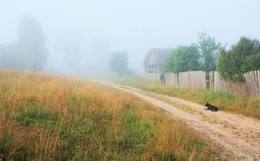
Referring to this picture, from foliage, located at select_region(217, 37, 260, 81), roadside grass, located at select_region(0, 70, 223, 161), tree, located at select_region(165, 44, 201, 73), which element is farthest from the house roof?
roadside grass, located at select_region(0, 70, 223, 161)

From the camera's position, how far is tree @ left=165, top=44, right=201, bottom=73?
22828 mm

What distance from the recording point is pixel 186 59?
23.4m

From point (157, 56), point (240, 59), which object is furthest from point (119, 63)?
point (240, 59)

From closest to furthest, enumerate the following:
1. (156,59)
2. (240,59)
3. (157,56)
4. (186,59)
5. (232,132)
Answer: (232,132)
(240,59)
(186,59)
(157,56)
(156,59)

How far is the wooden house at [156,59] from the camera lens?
47112mm

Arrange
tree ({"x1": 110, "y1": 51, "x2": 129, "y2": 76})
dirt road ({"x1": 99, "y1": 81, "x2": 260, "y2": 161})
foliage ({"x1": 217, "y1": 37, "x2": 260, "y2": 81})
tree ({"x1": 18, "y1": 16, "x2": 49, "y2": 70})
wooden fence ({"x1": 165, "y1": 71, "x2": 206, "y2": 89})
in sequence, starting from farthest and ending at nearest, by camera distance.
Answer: tree ({"x1": 110, "y1": 51, "x2": 129, "y2": 76}) < tree ({"x1": 18, "y1": 16, "x2": 49, "y2": 70}) < wooden fence ({"x1": 165, "y1": 71, "x2": 206, "y2": 89}) < foliage ({"x1": 217, "y1": 37, "x2": 260, "y2": 81}) < dirt road ({"x1": 99, "y1": 81, "x2": 260, "y2": 161})

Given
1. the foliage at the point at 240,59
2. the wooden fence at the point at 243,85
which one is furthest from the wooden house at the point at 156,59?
the foliage at the point at 240,59

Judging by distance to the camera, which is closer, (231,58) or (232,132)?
(232,132)

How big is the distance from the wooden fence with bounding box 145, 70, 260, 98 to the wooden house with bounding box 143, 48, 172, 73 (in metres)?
20.9

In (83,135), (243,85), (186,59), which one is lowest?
(83,135)

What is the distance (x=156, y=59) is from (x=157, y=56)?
0.63 m

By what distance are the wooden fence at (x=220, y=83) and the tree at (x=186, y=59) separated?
0.74m

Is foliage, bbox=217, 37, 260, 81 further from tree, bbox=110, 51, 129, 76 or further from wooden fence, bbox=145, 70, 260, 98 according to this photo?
tree, bbox=110, 51, 129, 76

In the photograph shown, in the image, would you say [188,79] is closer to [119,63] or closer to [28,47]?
[119,63]
